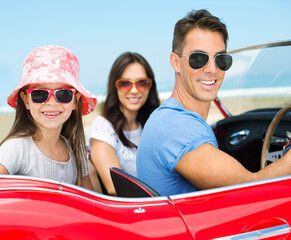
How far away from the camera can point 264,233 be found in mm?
1253

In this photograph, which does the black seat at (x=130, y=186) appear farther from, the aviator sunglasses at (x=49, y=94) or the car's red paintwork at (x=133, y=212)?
the aviator sunglasses at (x=49, y=94)

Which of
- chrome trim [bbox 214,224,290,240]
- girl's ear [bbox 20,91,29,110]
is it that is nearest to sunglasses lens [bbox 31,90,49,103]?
girl's ear [bbox 20,91,29,110]

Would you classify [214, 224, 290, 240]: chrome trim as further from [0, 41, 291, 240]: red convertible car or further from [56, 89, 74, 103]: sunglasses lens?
[56, 89, 74, 103]: sunglasses lens

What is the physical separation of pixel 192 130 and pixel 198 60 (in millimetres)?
429

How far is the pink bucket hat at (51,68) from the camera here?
1782mm

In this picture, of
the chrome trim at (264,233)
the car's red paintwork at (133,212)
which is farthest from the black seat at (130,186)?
the chrome trim at (264,233)

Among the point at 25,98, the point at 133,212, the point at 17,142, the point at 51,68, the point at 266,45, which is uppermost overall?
the point at 266,45

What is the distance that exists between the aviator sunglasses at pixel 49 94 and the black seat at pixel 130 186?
467 millimetres

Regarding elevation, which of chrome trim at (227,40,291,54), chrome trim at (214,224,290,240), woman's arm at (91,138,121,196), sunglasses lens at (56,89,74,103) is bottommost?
woman's arm at (91,138,121,196)

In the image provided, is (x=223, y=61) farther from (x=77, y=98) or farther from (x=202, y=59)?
(x=77, y=98)

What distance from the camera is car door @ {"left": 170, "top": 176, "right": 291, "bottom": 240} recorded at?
1.22 meters

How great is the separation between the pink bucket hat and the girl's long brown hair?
4.1 inches

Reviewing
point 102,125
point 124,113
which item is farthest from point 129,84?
point 102,125

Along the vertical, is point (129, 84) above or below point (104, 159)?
above
